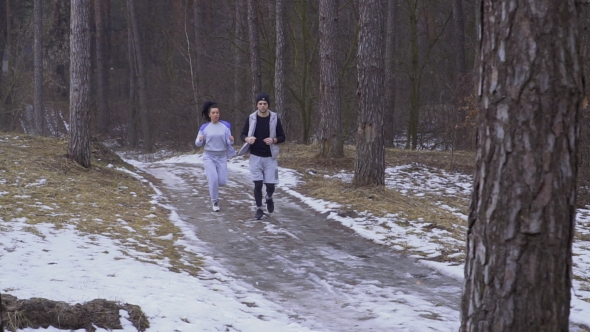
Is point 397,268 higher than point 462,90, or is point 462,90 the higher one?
point 462,90

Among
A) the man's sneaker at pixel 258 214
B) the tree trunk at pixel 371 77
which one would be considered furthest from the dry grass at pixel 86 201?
the tree trunk at pixel 371 77

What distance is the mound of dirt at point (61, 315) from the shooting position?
4.41 meters

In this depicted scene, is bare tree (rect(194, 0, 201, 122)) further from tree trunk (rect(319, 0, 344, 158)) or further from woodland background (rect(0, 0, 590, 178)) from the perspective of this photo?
tree trunk (rect(319, 0, 344, 158))

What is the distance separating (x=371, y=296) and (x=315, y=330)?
3.93 ft

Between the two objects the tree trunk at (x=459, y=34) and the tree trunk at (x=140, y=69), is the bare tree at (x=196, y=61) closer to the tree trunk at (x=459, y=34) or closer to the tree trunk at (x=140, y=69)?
the tree trunk at (x=140, y=69)

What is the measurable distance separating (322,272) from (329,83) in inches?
379

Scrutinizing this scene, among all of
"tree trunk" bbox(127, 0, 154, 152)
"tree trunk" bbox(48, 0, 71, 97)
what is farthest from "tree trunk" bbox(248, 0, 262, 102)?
"tree trunk" bbox(48, 0, 71, 97)

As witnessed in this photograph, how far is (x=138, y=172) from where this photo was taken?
16109 mm

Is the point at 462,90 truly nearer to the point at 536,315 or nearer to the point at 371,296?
the point at 371,296

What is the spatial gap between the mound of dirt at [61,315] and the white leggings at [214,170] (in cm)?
603

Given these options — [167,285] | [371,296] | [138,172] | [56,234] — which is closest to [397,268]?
[371,296]

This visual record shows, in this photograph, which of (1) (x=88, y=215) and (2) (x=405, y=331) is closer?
(2) (x=405, y=331)

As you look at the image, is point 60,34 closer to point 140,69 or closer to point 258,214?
point 140,69

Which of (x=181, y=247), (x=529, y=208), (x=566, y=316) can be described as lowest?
(x=181, y=247)
